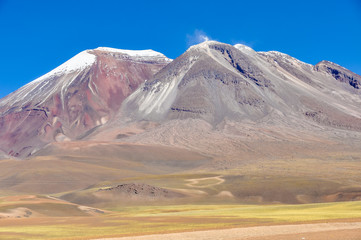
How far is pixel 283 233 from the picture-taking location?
31.4m

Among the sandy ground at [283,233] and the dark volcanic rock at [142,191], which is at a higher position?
the dark volcanic rock at [142,191]

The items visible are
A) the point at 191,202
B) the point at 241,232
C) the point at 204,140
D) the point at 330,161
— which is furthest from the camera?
the point at 204,140

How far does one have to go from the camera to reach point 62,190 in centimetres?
12262

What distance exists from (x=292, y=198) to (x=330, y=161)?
6428 cm

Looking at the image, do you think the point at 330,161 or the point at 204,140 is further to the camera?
the point at 204,140

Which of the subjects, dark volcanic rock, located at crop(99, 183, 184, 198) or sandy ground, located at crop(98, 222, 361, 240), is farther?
dark volcanic rock, located at crop(99, 183, 184, 198)

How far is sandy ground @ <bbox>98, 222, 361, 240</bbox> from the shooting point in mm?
29594

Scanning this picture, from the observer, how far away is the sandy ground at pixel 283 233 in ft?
97.1

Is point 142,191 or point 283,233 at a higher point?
point 142,191

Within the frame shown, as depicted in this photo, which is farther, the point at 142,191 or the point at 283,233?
the point at 142,191

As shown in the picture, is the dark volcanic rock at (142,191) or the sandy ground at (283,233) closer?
the sandy ground at (283,233)

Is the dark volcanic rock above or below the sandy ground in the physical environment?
above

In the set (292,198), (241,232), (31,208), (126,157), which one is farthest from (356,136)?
(241,232)

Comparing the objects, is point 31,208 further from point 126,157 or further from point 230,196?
point 126,157
